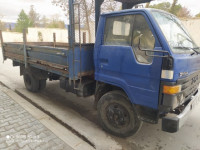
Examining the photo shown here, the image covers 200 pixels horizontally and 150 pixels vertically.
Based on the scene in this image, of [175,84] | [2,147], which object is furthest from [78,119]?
[175,84]

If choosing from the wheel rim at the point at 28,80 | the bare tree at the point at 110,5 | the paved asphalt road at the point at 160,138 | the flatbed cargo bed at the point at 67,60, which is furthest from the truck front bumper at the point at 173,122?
the wheel rim at the point at 28,80

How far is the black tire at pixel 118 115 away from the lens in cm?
275

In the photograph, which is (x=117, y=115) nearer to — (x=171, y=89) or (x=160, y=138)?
(x=160, y=138)

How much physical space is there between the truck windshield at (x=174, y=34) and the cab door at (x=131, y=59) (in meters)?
0.23

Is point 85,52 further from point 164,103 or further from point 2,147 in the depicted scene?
point 2,147

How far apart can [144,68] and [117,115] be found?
1.10m

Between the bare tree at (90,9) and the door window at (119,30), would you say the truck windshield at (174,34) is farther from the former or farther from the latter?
the bare tree at (90,9)

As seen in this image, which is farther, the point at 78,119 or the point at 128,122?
the point at 78,119

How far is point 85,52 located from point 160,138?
90.9 inches

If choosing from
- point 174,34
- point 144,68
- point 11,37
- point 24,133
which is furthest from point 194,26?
point 11,37

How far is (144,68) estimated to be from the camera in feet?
7.75

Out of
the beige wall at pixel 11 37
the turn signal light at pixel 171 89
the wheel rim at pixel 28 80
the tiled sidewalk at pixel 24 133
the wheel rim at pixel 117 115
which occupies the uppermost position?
the beige wall at pixel 11 37

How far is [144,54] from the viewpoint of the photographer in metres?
2.42

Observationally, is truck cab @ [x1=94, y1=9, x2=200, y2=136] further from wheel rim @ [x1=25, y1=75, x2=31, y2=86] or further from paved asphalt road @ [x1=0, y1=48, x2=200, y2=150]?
wheel rim @ [x1=25, y1=75, x2=31, y2=86]
